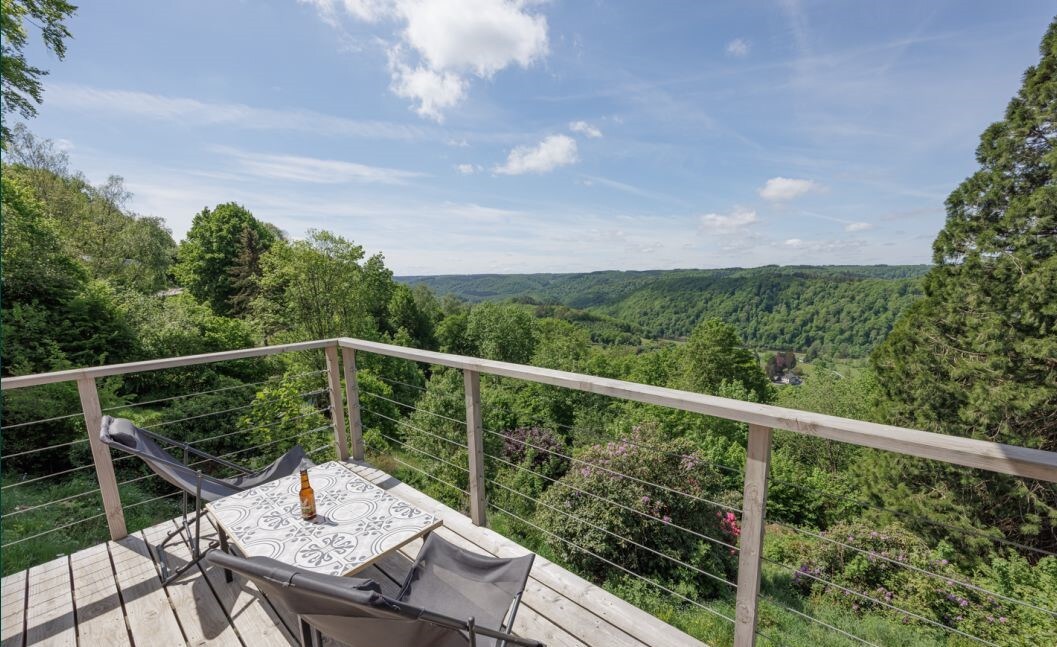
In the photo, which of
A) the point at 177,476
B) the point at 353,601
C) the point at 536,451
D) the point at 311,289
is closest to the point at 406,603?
the point at 353,601

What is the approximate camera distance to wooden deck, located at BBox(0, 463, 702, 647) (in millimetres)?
1922

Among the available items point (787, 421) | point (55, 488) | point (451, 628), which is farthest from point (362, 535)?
point (55, 488)

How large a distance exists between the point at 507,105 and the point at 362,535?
1180 centimetres

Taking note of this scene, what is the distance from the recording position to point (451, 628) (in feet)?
4.21

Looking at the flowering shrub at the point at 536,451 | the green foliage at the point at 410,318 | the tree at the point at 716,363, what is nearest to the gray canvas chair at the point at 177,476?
the flowering shrub at the point at 536,451

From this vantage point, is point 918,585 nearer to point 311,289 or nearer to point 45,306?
point 45,306

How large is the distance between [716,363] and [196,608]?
24134mm

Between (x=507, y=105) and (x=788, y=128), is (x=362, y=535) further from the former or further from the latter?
(x=788, y=128)

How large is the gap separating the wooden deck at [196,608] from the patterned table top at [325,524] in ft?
1.48

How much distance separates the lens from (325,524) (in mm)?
1983

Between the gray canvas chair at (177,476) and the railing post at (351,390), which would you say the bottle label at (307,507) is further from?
the railing post at (351,390)

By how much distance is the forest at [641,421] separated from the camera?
4797 millimetres

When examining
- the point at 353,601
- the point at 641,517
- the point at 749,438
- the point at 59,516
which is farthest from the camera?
the point at 59,516

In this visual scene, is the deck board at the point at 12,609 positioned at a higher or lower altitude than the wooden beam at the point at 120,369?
lower
